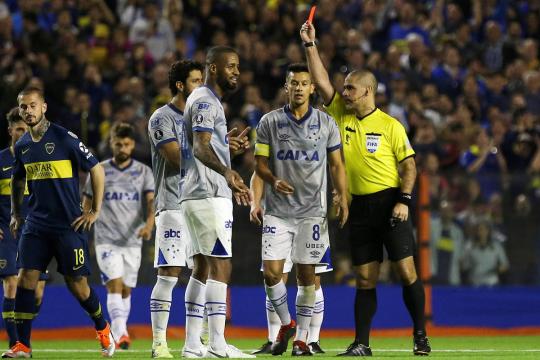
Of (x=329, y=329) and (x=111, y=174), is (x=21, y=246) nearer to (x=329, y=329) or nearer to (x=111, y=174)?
(x=111, y=174)

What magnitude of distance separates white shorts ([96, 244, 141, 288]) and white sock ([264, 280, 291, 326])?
340 centimetres

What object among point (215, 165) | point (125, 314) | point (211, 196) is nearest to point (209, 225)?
point (211, 196)

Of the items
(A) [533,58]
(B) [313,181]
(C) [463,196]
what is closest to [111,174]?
(B) [313,181]

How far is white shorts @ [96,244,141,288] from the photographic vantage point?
1389 cm

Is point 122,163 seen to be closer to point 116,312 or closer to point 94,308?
point 116,312

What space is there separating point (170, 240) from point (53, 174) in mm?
1195

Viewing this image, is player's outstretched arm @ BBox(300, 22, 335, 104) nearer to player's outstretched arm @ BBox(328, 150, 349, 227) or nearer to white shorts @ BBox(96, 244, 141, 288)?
player's outstretched arm @ BBox(328, 150, 349, 227)

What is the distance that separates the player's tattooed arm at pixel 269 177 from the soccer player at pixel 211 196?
0.71 m

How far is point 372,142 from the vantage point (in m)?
10.7

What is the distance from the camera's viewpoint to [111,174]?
14.1m

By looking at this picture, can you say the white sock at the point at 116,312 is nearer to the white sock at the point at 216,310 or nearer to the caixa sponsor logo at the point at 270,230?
the caixa sponsor logo at the point at 270,230

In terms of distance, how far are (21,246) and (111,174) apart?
3.56 meters

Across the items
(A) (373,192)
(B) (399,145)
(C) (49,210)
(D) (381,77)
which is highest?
(D) (381,77)

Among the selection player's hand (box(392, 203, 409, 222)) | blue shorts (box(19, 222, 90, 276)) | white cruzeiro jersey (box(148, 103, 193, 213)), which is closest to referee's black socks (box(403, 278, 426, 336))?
player's hand (box(392, 203, 409, 222))
